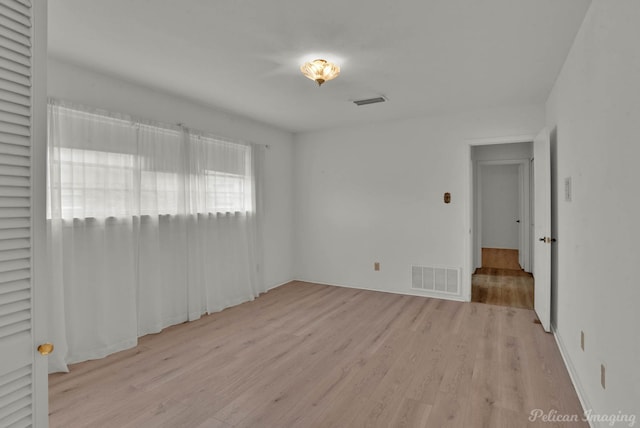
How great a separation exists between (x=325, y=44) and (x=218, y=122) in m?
2.22

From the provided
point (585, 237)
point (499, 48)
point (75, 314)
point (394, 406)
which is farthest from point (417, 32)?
point (75, 314)

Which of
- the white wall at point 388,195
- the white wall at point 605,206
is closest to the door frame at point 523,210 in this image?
the white wall at point 388,195

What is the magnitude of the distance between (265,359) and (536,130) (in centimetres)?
407

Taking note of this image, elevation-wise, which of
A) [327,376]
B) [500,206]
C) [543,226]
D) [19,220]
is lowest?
[327,376]

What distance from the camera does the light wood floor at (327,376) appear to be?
214 centimetres

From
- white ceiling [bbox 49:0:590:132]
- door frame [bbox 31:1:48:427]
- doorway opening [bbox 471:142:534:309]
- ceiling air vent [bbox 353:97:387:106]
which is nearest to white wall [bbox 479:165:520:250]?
doorway opening [bbox 471:142:534:309]

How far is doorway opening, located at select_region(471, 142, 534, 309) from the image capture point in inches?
206

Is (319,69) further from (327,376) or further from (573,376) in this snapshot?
(573,376)

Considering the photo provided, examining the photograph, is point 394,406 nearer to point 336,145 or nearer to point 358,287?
point 358,287

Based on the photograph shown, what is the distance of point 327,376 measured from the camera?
8.63ft

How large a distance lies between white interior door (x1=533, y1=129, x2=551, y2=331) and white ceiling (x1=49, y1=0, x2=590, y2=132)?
0.72 metres

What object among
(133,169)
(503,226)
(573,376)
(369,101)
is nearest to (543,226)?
(573,376)

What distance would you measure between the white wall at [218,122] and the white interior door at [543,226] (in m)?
3.57

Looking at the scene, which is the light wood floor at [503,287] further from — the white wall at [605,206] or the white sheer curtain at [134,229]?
the white sheer curtain at [134,229]
